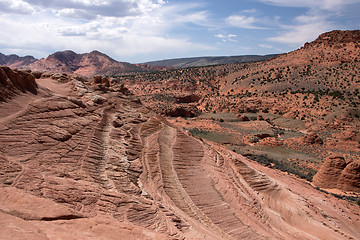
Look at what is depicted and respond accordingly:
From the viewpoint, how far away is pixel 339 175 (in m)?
18.3

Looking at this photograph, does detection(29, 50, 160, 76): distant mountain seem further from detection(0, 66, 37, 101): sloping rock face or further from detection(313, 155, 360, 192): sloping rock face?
detection(0, 66, 37, 101): sloping rock face

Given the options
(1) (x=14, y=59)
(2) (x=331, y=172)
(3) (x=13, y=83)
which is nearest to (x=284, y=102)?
(2) (x=331, y=172)

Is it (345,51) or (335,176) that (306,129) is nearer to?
(335,176)

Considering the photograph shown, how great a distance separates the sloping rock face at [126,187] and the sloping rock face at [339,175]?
3.64 meters

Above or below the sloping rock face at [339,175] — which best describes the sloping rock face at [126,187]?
above

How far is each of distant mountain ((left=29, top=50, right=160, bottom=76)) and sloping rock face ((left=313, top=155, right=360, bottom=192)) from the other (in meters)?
119

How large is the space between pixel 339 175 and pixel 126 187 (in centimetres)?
1768

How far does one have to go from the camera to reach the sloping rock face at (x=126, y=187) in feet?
17.6

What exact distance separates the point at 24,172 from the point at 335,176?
20394 millimetres

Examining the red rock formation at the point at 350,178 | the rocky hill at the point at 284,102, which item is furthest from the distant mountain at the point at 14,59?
the red rock formation at the point at 350,178

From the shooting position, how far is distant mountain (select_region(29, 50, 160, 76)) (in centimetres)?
12769

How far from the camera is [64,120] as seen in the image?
9516mm

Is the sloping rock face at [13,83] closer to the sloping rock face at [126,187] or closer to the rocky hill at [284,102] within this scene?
the sloping rock face at [126,187]

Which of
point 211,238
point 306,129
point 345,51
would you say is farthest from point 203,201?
point 345,51
